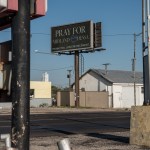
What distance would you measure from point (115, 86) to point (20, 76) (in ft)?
192

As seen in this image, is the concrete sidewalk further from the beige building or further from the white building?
the beige building

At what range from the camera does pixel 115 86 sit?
63.0 m

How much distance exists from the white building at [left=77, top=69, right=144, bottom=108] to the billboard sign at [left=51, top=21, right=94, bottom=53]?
16.7 ft

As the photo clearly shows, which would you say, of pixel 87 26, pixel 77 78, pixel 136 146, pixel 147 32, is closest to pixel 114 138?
pixel 136 146

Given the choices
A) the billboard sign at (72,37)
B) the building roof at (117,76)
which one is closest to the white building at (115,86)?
the building roof at (117,76)

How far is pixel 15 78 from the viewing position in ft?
15.7

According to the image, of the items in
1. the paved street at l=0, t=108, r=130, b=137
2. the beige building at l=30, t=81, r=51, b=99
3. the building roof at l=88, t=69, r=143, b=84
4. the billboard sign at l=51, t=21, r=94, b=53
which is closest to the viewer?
the paved street at l=0, t=108, r=130, b=137

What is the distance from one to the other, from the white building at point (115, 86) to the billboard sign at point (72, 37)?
5.09 metres

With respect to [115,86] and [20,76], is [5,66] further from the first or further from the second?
[115,86]

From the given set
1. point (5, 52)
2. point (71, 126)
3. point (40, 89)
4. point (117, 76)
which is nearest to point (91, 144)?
point (5, 52)

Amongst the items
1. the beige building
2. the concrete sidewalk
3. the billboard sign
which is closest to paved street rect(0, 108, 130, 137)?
the concrete sidewalk

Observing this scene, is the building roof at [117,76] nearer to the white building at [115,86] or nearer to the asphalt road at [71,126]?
the white building at [115,86]

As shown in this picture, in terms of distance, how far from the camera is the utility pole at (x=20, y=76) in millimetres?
4805

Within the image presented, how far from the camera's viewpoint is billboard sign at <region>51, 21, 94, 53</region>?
6293 centimetres
